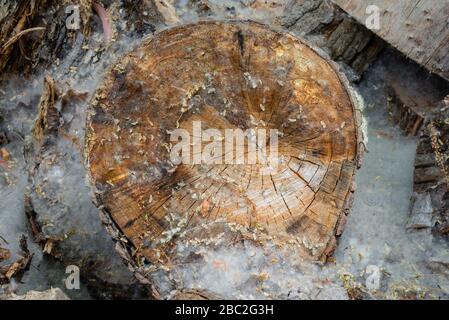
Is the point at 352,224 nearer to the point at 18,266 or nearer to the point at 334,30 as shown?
the point at 334,30

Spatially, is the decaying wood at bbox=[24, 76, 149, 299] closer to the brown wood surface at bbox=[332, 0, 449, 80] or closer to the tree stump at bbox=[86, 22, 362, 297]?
the tree stump at bbox=[86, 22, 362, 297]

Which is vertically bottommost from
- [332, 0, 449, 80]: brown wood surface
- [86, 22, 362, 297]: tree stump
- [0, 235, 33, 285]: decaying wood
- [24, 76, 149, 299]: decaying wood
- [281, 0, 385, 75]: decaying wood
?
[0, 235, 33, 285]: decaying wood

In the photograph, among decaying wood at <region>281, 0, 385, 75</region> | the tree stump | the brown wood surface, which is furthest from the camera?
decaying wood at <region>281, 0, 385, 75</region>

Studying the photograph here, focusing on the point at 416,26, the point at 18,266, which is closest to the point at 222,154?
the point at 18,266

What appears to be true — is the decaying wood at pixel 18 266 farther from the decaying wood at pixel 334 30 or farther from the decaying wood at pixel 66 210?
the decaying wood at pixel 334 30

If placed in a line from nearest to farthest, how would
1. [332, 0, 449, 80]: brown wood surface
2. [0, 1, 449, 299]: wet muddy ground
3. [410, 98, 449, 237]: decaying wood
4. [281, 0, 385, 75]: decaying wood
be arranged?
[0, 1, 449, 299]: wet muddy ground → [410, 98, 449, 237]: decaying wood → [332, 0, 449, 80]: brown wood surface → [281, 0, 385, 75]: decaying wood

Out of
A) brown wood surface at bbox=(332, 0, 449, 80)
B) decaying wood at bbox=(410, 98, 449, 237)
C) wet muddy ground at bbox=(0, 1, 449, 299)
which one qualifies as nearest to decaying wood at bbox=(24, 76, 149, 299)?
wet muddy ground at bbox=(0, 1, 449, 299)

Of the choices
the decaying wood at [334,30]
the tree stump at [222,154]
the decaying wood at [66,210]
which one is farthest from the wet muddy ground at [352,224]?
the tree stump at [222,154]
